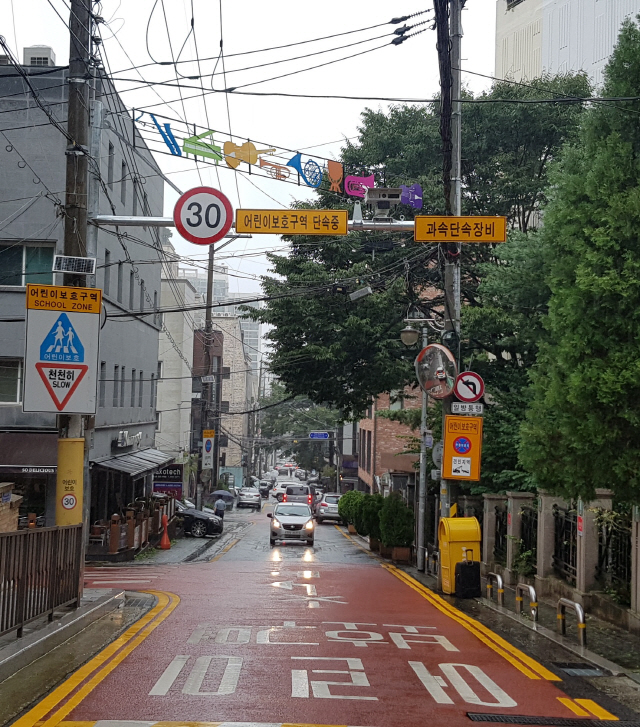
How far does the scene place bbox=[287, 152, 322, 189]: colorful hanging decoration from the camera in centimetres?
1557

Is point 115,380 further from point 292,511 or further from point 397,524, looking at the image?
point 397,524

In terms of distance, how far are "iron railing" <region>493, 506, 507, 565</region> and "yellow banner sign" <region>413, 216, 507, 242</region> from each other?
10.00 meters

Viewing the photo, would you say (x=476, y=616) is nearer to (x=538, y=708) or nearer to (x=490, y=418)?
(x=538, y=708)

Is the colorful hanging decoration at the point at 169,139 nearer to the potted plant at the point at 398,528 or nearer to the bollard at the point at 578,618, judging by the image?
the bollard at the point at 578,618

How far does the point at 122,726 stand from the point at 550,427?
23.8ft

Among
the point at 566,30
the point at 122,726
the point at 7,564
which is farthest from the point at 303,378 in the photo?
the point at 566,30

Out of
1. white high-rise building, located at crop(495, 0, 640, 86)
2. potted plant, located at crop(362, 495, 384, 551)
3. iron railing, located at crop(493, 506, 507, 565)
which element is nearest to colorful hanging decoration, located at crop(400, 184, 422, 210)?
iron railing, located at crop(493, 506, 507, 565)

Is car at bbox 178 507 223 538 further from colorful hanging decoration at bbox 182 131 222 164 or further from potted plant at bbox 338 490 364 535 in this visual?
colorful hanging decoration at bbox 182 131 222 164

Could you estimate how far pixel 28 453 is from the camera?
25297 millimetres

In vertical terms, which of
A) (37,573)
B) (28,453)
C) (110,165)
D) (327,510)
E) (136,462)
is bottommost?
(327,510)

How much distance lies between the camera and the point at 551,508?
1745 centimetres

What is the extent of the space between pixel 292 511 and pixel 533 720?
90.5 ft

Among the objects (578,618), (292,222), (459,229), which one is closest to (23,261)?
(292,222)

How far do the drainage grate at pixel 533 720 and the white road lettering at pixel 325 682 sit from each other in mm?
992
